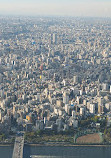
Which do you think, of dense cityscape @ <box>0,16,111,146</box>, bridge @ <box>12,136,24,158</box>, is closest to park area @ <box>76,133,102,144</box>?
dense cityscape @ <box>0,16,111,146</box>

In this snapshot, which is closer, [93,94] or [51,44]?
[93,94]

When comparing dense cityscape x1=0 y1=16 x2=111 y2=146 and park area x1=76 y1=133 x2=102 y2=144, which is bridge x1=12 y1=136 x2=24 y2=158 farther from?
park area x1=76 y1=133 x2=102 y2=144

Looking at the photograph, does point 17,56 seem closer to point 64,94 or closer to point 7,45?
point 7,45

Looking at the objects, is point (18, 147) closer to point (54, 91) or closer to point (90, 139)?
point (90, 139)

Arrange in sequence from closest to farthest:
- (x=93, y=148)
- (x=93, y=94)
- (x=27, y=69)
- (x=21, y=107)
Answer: (x=93, y=148) → (x=21, y=107) → (x=93, y=94) → (x=27, y=69)

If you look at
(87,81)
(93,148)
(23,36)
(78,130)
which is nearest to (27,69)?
(87,81)

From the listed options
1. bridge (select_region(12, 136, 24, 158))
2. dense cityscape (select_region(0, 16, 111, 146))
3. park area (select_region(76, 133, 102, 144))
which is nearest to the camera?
bridge (select_region(12, 136, 24, 158))

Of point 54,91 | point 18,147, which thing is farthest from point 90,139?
point 54,91
